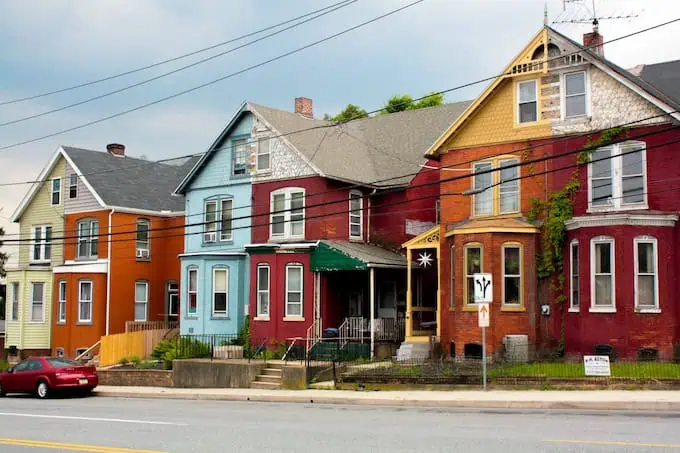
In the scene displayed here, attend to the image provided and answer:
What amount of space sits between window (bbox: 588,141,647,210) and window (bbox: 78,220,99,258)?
25069 mm

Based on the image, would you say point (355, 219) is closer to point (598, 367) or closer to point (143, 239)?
point (143, 239)

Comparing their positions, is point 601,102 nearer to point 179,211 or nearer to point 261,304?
point 261,304

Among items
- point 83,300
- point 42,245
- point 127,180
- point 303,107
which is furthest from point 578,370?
point 42,245

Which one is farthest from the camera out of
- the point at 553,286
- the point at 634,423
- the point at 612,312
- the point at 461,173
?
the point at 461,173

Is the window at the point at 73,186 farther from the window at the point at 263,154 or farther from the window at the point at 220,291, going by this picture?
the window at the point at 263,154

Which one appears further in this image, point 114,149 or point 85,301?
point 114,149

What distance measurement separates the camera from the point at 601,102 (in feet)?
89.8

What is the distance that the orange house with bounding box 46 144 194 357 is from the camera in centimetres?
4106

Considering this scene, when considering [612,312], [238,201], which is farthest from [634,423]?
[238,201]

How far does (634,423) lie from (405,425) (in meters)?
4.11

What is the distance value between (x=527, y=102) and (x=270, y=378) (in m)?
12.8

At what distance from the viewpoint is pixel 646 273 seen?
25609 mm

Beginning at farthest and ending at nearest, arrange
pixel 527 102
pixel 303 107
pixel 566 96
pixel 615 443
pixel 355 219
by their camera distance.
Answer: pixel 303 107, pixel 355 219, pixel 527 102, pixel 566 96, pixel 615 443

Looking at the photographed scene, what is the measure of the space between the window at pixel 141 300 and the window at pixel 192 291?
20.4 feet
